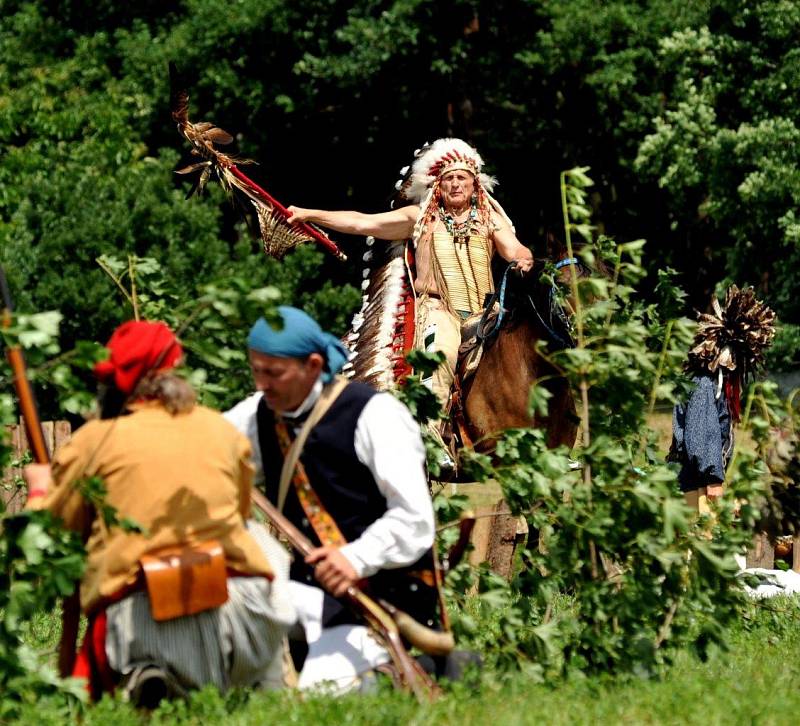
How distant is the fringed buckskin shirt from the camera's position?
5.02 meters

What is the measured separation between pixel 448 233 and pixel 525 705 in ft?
18.7

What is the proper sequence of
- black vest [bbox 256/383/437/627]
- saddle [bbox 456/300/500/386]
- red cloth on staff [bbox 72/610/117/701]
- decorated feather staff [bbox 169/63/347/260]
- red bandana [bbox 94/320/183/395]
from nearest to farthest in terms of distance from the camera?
red bandana [bbox 94/320/183/395]
red cloth on staff [bbox 72/610/117/701]
black vest [bbox 256/383/437/627]
decorated feather staff [bbox 169/63/347/260]
saddle [bbox 456/300/500/386]

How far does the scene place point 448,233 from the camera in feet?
35.8

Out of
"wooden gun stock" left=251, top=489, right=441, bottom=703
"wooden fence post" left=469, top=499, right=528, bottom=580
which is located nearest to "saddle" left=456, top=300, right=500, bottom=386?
"wooden fence post" left=469, top=499, right=528, bottom=580

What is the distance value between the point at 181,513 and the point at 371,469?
804 millimetres

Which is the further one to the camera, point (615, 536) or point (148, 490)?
point (615, 536)

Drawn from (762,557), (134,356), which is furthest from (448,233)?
(134,356)

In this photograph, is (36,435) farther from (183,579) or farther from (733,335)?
(733,335)

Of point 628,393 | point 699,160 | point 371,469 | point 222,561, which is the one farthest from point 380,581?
point 699,160

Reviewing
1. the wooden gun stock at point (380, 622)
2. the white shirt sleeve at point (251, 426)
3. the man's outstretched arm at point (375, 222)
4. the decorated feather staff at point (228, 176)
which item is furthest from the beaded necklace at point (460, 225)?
the wooden gun stock at point (380, 622)

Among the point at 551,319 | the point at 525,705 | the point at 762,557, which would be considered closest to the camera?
the point at 525,705

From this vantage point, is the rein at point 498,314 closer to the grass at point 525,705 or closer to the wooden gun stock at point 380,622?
the grass at point 525,705

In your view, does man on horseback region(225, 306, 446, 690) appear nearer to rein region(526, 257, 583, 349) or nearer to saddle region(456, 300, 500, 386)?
rein region(526, 257, 583, 349)

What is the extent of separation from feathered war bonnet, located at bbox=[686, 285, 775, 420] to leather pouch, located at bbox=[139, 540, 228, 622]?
21.0 feet
